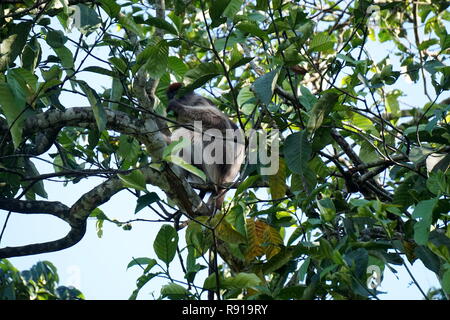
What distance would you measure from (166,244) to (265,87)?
86cm

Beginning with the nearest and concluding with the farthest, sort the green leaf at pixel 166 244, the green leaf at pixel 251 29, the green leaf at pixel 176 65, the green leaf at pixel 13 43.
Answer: the green leaf at pixel 166 244 → the green leaf at pixel 251 29 → the green leaf at pixel 13 43 → the green leaf at pixel 176 65

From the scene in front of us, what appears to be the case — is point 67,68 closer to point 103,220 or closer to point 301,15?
point 103,220

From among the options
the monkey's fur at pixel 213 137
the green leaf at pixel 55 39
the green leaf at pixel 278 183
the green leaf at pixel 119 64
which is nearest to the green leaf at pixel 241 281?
the green leaf at pixel 278 183

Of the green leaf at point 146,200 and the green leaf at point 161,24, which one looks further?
the green leaf at point 161,24

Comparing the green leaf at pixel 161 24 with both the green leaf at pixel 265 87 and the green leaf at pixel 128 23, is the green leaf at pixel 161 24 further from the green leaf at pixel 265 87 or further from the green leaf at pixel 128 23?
the green leaf at pixel 265 87

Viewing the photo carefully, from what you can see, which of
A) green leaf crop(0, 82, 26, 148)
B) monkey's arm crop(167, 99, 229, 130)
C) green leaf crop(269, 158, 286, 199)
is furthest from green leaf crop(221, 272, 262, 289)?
monkey's arm crop(167, 99, 229, 130)

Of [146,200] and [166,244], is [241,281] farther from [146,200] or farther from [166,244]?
[146,200]

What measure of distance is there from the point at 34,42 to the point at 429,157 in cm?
228

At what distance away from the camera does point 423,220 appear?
2330 mm

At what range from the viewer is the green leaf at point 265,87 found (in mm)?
2824

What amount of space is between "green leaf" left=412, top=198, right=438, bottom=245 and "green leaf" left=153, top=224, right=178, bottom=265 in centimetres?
100

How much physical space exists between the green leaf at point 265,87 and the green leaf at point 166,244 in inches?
28.7

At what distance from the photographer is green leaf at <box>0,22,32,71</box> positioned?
10.6 feet

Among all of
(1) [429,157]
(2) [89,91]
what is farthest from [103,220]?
(1) [429,157]
